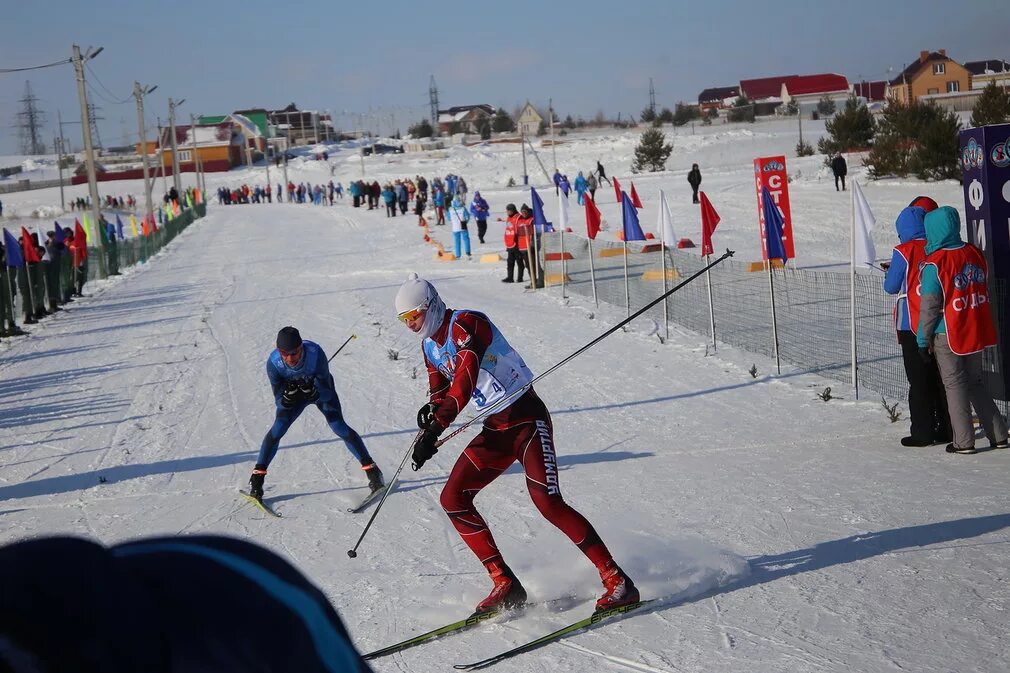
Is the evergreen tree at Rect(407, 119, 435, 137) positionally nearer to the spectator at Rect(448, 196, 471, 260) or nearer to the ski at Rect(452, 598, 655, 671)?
the spectator at Rect(448, 196, 471, 260)

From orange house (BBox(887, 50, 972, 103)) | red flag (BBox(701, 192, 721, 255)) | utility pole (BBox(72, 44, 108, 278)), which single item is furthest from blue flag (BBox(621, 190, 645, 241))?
orange house (BBox(887, 50, 972, 103))

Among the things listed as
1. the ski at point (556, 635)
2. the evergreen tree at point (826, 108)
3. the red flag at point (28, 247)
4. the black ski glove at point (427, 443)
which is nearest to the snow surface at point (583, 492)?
the ski at point (556, 635)

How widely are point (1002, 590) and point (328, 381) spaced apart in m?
5.32

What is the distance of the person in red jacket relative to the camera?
5637 millimetres

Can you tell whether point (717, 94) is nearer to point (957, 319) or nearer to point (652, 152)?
point (652, 152)

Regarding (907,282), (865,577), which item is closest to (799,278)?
(907,282)

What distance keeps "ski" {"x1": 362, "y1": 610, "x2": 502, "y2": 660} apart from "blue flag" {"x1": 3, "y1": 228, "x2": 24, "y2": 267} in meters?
16.6

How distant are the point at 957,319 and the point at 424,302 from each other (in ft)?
16.2

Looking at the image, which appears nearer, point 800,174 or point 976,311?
point 976,311

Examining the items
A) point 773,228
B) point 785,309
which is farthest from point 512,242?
point 773,228

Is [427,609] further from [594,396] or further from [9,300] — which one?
[9,300]

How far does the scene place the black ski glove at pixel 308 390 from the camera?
8.62 meters

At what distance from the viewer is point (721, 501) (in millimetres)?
7914

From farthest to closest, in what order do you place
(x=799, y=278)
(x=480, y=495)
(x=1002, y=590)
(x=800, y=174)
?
(x=800, y=174), (x=799, y=278), (x=480, y=495), (x=1002, y=590)
